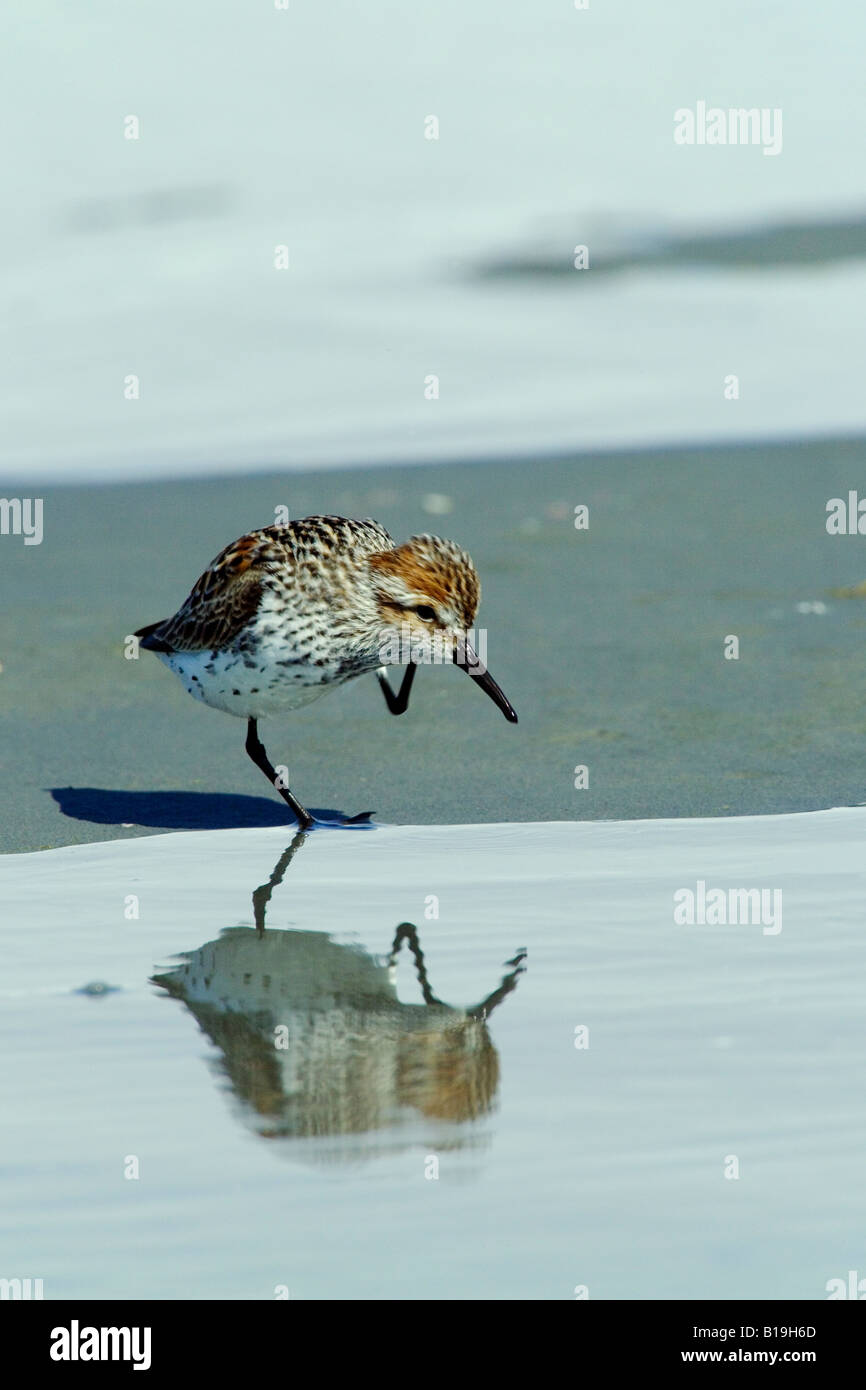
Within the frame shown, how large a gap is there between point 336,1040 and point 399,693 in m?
3.41

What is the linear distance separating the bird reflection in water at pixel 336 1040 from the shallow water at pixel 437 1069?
1 centimetres

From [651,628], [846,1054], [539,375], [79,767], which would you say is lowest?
[846,1054]

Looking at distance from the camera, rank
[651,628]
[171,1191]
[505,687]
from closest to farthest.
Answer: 1. [171,1191]
2. [505,687]
3. [651,628]

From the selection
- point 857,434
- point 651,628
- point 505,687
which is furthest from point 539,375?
point 505,687

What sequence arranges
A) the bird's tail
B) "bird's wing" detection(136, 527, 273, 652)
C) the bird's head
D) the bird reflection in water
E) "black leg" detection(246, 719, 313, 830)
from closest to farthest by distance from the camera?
the bird reflection in water, "black leg" detection(246, 719, 313, 830), the bird's head, "bird's wing" detection(136, 527, 273, 652), the bird's tail

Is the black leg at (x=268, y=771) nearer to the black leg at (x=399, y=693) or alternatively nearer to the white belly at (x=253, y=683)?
the white belly at (x=253, y=683)

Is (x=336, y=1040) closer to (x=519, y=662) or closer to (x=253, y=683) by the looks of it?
(x=253, y=683)

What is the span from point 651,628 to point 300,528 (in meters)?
2.74

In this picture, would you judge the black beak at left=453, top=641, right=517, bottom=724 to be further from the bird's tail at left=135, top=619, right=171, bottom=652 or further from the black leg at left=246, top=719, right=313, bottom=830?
the bird's tail at left=135, top=619, right=171, bottom=652

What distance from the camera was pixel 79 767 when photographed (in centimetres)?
786

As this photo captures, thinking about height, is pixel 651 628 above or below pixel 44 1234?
above

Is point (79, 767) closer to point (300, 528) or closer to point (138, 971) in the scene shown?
point (300, 528)

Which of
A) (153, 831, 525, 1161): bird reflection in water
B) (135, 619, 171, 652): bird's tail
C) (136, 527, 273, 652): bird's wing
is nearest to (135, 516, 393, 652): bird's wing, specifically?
(136, 527, 273, 652): bird's wing

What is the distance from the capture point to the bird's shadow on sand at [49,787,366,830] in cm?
716
